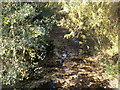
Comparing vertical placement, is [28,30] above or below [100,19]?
below

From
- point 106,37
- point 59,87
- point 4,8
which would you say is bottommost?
point 59,87

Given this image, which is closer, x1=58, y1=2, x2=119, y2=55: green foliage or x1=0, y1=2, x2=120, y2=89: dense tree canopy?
x1=0, y1=2, x2=120, y2=89: dense tree canopy

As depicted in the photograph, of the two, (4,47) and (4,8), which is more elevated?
(4,8)

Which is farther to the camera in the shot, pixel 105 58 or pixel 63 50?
pixel 63 50

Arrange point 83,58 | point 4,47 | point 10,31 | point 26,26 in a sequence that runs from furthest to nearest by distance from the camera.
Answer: point 83,58
point 26,26
point 10,31
point 4,47

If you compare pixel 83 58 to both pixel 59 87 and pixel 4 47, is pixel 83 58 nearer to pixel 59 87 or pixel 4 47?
pixel 59 87

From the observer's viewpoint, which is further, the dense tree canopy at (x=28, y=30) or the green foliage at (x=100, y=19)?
the green foliage at (x=100, y=19)

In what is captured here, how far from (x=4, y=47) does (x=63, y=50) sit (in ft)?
8.61

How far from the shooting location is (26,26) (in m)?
2.52

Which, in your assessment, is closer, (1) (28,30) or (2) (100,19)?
(1) (28,30)

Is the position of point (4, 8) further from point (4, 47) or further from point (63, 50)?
point (63, 50)

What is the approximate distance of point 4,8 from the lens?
2182 millimetres

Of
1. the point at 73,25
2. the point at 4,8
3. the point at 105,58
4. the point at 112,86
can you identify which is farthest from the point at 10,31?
the point at 112,86

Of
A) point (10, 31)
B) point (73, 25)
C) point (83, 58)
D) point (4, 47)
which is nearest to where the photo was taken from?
point (4, 47)
